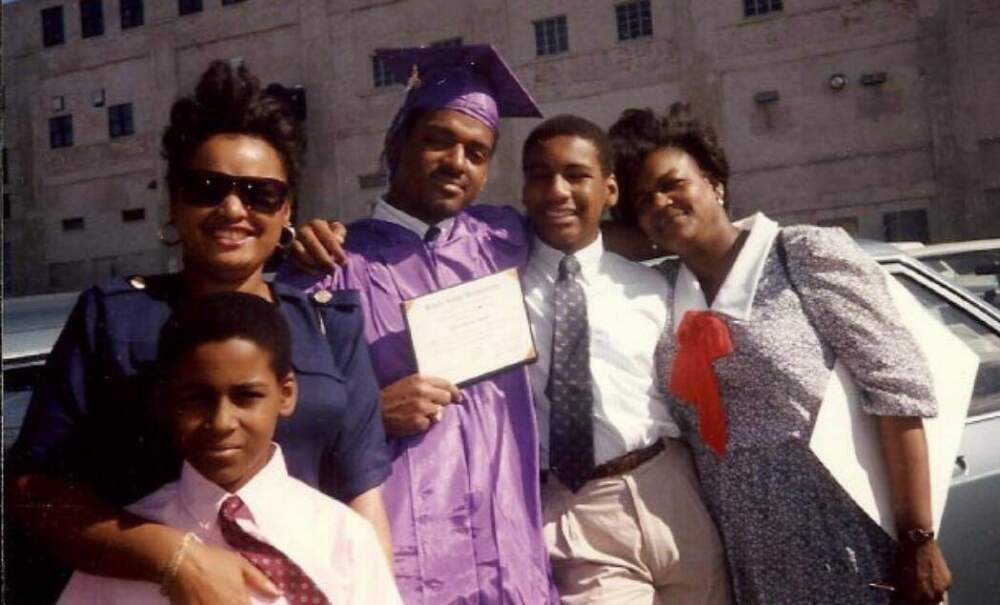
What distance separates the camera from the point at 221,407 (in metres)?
1.60

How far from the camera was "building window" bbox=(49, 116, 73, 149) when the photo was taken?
26062 mm

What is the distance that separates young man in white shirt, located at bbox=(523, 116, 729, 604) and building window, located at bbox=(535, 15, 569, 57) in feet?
65.1

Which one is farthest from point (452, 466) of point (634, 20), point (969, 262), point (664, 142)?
point (634, 20)

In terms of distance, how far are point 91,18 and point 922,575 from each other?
2844 cm

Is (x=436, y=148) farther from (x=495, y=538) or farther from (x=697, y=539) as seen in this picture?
(x=697, y=539)

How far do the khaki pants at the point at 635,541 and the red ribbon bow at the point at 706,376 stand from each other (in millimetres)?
187

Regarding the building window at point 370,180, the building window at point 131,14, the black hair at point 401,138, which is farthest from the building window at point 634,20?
the black hair at point 401,138

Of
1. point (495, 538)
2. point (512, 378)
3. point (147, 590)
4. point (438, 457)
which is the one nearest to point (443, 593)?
point (495, 538)

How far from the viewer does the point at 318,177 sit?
2341 centimetres

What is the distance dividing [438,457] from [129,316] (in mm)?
807

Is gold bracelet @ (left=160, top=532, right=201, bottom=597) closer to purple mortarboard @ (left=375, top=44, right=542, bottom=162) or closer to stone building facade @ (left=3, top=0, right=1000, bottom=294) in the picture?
purple mortarboard @ (left=375, top=44, right=542, bottom=162)

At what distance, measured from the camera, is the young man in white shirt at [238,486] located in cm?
159

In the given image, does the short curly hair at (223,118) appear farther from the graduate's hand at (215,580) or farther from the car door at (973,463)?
the car door at (973,463)

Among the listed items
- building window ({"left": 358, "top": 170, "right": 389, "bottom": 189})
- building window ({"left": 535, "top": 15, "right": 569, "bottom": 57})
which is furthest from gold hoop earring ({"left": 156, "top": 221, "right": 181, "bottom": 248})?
building window ({"left": 358, "top": 170, "right": 389, "bottom": 189})
